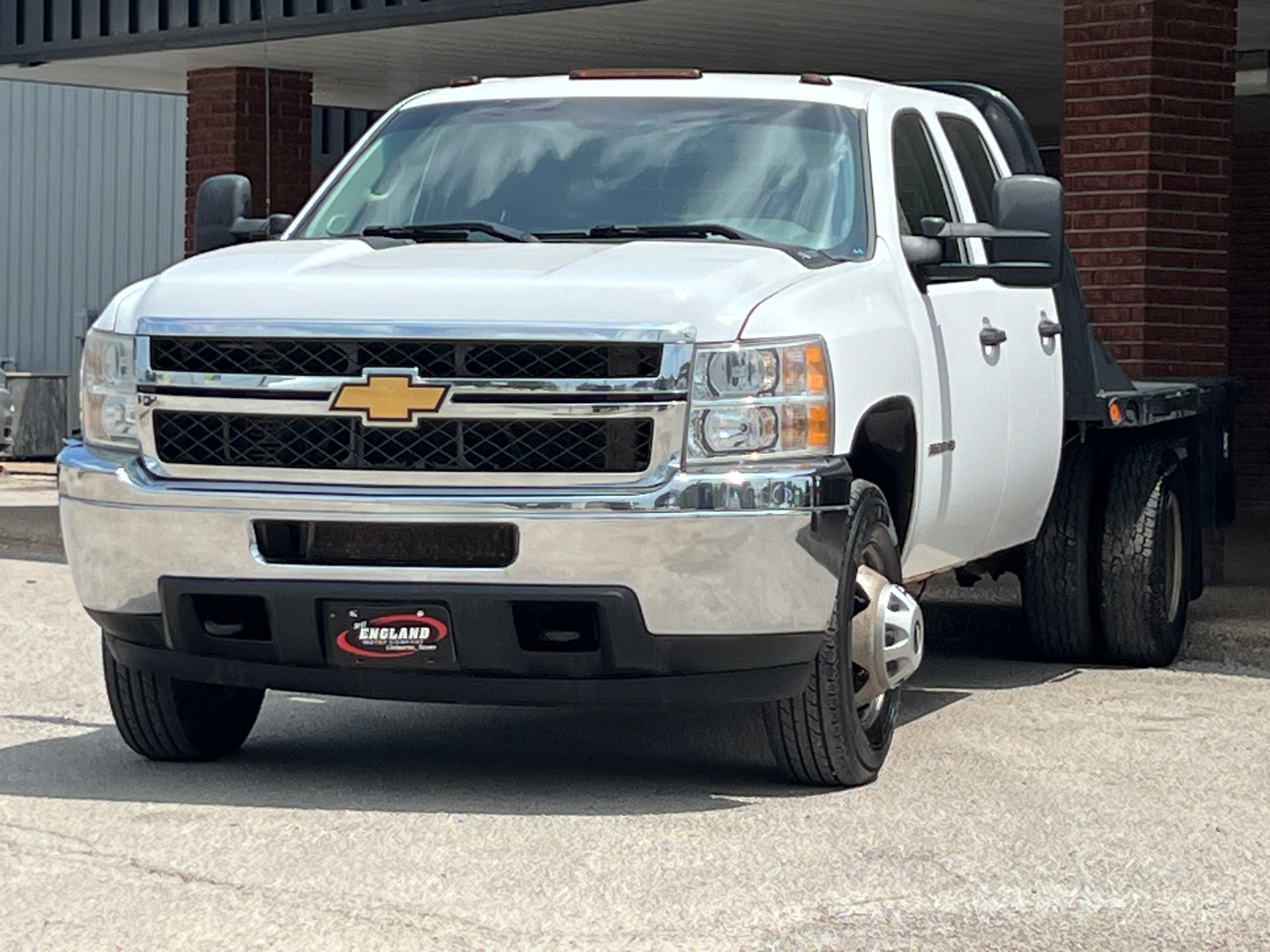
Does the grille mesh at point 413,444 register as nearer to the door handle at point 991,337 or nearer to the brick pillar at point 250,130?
the door handle at point 991,337

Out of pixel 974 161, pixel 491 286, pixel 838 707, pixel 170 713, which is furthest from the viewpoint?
pixel 974 161

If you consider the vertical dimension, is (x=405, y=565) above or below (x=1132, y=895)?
above

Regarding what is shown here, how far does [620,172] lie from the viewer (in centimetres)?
767

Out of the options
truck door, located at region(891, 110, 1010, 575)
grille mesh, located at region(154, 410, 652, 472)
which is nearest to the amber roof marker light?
truck door, located at region(891, 110, 1010, 575)

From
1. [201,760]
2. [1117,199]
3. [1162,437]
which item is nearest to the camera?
[201,760]

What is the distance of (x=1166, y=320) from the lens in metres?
12.7

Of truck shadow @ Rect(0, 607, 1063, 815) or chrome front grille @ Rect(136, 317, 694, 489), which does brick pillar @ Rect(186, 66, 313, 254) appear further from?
chrome front grille @ Rect(136, 317, 694, 489)

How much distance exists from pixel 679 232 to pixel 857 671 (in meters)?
1.37

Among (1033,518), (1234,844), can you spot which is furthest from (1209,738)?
(1234,844)

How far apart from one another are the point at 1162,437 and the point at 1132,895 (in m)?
4.73

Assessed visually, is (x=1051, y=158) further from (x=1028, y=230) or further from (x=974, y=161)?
(x=1028, y=230)

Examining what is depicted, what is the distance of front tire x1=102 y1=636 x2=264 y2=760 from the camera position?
711cm

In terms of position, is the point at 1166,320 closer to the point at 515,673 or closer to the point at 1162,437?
the point at 1162,437

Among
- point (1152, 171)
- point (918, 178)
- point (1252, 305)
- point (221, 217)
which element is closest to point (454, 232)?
point (221, 217)
